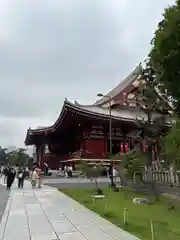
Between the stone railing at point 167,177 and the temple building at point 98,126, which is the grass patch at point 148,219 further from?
the temple building at point 98,126

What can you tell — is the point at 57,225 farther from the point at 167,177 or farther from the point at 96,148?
the point at 96,148

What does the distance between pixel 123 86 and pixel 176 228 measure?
3916 centimetres

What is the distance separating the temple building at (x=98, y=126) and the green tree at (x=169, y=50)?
17796 mm

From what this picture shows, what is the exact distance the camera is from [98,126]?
40.3 m

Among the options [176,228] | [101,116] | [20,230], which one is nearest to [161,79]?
[176,228]

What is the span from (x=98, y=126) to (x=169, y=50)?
89.6 ft

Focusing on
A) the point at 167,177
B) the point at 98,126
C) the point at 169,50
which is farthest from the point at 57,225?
the point at 98,126

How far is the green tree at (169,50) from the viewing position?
12773 mm

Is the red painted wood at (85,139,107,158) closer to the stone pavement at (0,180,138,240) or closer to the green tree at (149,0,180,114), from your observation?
the green tree at (149,0,180,114)

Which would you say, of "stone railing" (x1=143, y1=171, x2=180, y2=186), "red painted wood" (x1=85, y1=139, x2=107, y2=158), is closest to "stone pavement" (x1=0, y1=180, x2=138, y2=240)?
"stone railing" (x1=143, y1=171, x2=180, y2=186)

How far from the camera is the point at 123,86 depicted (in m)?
46.9

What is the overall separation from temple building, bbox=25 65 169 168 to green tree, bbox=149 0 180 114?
1780cm

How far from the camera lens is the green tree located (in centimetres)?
1277

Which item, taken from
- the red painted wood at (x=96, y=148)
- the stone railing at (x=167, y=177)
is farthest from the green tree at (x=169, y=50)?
the red painted wood at (x=96, y=148)
